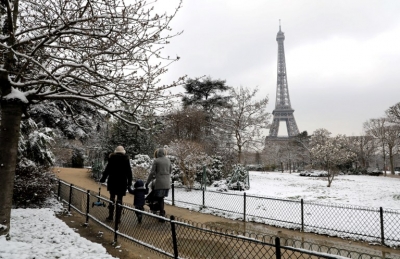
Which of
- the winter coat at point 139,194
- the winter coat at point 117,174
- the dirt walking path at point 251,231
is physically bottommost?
the dirt walking path at point 251,231

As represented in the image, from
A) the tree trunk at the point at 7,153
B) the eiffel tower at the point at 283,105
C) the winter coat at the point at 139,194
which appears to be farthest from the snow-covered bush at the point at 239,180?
the eiffel tower at the point at 283,105

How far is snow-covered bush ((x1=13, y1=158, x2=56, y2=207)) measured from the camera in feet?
26.5

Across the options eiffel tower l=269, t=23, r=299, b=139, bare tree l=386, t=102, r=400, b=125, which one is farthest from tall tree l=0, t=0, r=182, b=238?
eiffel tower l=269, t=23, r=299, b=139

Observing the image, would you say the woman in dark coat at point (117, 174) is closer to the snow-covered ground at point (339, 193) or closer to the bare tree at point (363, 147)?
the snow-covered ground at point (339, 193)

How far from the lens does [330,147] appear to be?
839 inches

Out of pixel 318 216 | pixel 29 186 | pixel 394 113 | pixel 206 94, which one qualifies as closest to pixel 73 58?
pixel 29 186

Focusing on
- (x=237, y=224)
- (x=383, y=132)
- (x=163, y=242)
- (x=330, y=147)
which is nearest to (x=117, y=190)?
(x=163, y=242)

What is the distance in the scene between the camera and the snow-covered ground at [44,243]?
4.21m

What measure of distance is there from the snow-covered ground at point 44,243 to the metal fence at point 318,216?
4.89m

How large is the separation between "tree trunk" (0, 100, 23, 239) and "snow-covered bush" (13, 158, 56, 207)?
361cm

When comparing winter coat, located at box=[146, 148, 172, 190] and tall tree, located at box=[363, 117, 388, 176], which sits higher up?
tall tree, located at box=[363, 117, 388, 176]

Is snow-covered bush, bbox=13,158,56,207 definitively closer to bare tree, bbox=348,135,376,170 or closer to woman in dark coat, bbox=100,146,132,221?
woman in dark coat, bbox=100,146,132,221

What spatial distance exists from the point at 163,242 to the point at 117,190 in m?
2.24

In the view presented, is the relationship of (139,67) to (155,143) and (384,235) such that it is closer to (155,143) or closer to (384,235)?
(384,235)
